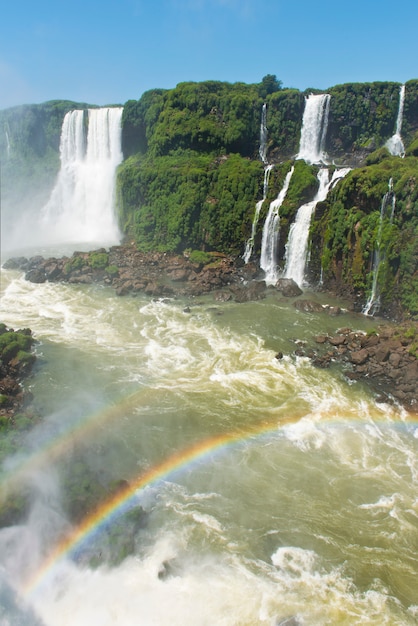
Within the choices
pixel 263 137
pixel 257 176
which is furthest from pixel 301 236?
pixel 263 137

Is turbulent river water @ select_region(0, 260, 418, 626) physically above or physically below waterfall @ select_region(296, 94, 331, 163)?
below

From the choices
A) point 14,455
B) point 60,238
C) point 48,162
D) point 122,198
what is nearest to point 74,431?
point 14,455

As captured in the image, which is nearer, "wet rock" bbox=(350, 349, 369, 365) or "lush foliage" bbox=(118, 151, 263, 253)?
"wet rock" bbox=(350, 349, 369, 365)

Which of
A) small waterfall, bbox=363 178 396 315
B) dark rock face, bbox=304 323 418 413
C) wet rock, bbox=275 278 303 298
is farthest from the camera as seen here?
wet rock, bbox=275 278 303 298

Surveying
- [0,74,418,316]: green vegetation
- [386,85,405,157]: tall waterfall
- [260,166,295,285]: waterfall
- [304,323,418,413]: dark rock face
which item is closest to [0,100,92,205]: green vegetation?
[0,74,418,316]: green vegetation

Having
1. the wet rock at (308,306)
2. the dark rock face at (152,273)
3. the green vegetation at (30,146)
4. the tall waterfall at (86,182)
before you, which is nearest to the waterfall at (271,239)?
the dark rock face at (152,273)

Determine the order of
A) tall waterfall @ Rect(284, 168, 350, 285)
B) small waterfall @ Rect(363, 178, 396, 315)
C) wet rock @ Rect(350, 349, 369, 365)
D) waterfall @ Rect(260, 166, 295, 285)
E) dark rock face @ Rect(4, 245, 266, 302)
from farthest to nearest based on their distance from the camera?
waterfall @ Rect(260, 166, 295, 285) < tall waterfall @ Rect(284, 168, 350, 285) < dark rock face @ Rect(4, 245, 266, 302) < small waterfall @ Rect(363, 178, 396, 315) < wet rock @ Rect(350, 349, 369, 365)

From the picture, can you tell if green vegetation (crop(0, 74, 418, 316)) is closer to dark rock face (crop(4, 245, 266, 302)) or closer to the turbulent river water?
dark rock face (crop(4, 245, 266, 302))

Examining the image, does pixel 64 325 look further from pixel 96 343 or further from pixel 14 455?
pixel 14 455

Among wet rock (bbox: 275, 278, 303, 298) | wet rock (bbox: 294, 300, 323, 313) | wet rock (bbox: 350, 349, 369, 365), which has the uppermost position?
wet rock (bbox: 275, 278, 303, 298)
